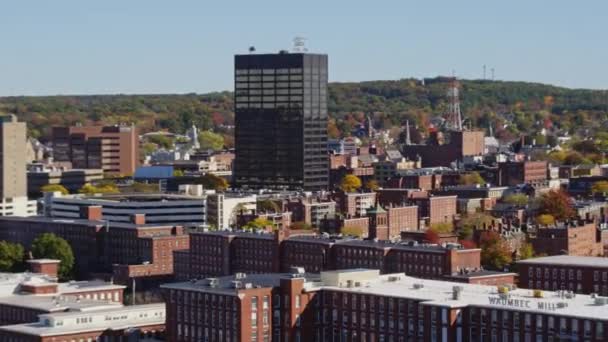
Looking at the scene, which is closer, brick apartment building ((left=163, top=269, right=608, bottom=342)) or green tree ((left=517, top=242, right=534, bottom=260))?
brick apartment building ((left=163, top=269, right=608, bottom=342))

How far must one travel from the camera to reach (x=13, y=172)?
14950 centimetres

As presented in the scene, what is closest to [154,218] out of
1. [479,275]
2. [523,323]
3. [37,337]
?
[479,275]

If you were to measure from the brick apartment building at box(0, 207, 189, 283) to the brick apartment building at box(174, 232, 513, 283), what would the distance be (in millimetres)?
3334

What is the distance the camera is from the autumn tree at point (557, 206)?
445ft

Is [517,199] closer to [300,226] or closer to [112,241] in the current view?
[300,226]

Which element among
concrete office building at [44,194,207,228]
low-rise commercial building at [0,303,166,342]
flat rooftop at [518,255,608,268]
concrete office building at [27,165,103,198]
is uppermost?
→ concrete office building at [27,165,103,198]

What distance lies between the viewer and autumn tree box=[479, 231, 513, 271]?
107562 millimetres

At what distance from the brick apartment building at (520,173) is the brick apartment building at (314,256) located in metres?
70.2

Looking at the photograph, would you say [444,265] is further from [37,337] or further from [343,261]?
[37,337]

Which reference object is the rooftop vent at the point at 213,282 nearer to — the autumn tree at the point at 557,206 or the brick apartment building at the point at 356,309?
the brick apartment building at the point at 356,309

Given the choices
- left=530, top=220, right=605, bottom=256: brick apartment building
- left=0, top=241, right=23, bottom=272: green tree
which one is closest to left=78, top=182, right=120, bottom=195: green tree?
left=0, top=241, right=23, bottom=272: green tree

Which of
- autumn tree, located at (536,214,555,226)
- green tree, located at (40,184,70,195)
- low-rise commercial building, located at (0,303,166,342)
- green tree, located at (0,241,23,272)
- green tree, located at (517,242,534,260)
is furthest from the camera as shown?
green tree, located at (40,184,70,195)

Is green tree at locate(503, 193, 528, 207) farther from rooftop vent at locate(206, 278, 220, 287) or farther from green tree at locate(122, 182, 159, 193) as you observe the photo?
rooftop vent at locate(206, 278, 220, 287)

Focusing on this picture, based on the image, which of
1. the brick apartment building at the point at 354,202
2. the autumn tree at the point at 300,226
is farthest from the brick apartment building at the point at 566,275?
the brick apartment building at the point at 354,202
